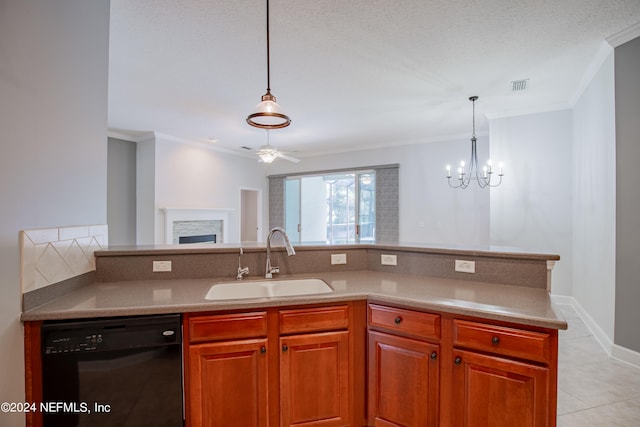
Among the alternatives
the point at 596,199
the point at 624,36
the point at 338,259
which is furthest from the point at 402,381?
the point at 624,36

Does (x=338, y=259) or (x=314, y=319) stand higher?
(x=338, y=259)

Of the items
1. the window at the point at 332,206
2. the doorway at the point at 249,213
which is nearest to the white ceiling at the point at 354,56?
the window at the point at 332,206

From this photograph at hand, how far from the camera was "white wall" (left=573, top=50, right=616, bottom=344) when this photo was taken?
→ 2873 millimetres

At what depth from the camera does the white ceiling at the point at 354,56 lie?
228 centimetres

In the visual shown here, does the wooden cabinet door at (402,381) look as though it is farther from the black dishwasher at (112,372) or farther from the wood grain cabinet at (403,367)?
the black dishwasher at (112,372)

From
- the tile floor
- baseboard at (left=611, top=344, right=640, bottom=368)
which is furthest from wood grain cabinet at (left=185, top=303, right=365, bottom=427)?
baseboard at (left=611, top=344, right=640, bottom=368)

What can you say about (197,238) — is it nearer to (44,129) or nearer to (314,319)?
(44,129)

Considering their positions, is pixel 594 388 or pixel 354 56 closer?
pixel 594 388

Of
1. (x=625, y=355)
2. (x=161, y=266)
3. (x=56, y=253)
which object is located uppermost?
(x=56, y=253)

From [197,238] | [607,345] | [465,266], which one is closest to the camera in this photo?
[465,266]

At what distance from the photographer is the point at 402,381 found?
1669mm

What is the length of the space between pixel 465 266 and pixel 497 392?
31.7 inches

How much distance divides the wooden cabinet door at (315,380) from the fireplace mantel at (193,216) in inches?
187

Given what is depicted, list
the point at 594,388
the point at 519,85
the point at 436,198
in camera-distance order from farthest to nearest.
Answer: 1. the point at 436,198
2. the point at 519,85
3. the point at 594,388
